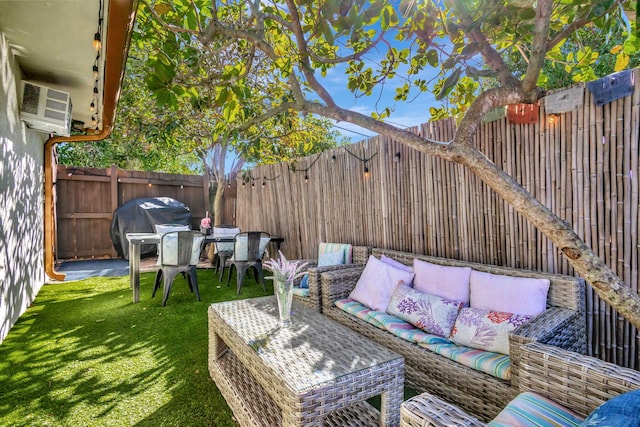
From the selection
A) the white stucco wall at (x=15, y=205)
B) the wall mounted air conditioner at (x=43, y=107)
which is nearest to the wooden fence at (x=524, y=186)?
the wall mounted air conditioner at (x=43, y=107)

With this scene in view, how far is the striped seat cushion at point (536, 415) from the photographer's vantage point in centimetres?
120

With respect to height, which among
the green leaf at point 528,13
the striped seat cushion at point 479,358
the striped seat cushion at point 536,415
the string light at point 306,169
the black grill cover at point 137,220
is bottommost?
the striped seat cushion at point 479,358

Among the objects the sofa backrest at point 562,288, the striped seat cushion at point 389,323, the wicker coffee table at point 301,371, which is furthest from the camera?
the striped seat cushion at point 389,323

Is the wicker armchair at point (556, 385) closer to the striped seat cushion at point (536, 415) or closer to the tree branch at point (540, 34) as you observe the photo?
the striped seat cushion at point (536, 415)

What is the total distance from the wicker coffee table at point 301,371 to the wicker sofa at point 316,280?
76cm

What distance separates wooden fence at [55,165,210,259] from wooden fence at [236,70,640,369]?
5.82 meters

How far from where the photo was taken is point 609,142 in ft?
6.69

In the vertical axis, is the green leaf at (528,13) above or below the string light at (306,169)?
above

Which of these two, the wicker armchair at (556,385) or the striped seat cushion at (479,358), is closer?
the wicker armchair at (556,385)

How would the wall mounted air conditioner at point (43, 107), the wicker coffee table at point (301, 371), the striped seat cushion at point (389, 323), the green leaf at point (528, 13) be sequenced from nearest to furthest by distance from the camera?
the wicker coffee table at point (301, 371) < the green leaf at point (528, 13) < the striped seat cushion at point (389, 323) < the wall mounted air conditioner at point (43, 107)

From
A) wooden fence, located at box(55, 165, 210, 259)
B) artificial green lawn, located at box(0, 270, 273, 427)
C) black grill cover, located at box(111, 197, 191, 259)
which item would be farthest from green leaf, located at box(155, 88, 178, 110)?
wooden fence, located at box(55, 165, 210, 259)

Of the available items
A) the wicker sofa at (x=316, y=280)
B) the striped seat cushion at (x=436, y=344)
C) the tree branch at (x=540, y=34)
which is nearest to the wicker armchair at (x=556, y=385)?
the striped seat cushion at (x=436, y=344)

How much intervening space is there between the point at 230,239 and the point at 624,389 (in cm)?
480

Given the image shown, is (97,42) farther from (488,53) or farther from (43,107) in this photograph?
(488,53)
